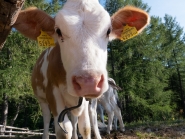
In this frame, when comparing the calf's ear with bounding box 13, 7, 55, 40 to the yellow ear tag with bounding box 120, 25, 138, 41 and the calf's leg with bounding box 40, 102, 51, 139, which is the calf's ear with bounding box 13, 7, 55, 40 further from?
the calf's leg with bounding box 40, 102, 51, 139

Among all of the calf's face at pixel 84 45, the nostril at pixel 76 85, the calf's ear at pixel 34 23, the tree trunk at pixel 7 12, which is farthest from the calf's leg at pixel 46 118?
the tree trunk at pixel 7 12

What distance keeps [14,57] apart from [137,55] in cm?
1581

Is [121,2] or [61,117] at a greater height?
[121,2]

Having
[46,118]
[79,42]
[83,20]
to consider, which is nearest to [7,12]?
[79,42]

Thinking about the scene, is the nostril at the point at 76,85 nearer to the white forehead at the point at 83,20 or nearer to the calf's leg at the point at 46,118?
the white forehead at the point at 83,20

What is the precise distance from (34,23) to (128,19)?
148 cm

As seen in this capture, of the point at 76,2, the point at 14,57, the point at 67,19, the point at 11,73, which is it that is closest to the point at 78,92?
the point at 67,19

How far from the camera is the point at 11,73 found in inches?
532

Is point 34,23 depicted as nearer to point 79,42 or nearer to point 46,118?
point 79,42

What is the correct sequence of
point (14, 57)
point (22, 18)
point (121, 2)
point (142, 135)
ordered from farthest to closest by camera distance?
1. point (121, 2)
2. point (14, 57)
3. point (142, 135)
4. point (22, 18)

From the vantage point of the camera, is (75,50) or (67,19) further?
(67,19)

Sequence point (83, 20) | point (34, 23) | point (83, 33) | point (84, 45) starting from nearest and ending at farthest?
point (84, 45) → point (83, 33) → point (83, 20) → point (34, 23)

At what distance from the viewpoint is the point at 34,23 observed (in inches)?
149

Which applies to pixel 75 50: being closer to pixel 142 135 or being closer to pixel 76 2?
pixel 76 2
